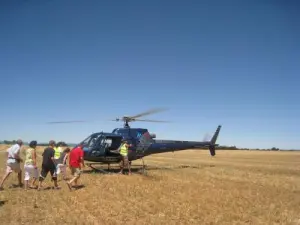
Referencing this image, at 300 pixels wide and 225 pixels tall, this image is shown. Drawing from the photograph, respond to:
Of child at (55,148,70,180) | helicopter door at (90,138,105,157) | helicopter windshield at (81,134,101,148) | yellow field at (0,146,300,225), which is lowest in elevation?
yellow field at (0,146,300,225)

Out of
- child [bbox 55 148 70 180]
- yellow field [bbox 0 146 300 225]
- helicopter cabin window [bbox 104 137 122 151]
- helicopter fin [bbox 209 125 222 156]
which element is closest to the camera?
yellow field [bbox 0 146 300 225]

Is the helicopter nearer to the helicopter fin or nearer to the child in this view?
the child

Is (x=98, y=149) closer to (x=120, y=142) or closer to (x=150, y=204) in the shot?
(x=120, y=142)

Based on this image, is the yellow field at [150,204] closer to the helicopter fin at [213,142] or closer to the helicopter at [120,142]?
the helicopter at [120,142]

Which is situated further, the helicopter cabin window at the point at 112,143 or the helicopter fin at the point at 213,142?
the helicopter fin at the point at 213,142

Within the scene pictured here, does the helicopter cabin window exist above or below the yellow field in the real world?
above

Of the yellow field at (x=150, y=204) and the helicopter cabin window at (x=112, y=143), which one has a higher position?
the helicopter cabin window at (x=112, y=143)

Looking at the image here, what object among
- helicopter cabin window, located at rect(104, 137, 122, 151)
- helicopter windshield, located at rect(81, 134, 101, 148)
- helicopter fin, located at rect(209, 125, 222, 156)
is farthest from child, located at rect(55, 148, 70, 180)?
helicopter fin, located at rect(209, 125, 222, 156)

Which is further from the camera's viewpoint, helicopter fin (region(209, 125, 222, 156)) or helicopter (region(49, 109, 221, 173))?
helicopter fin (region(209, 125, 222, 156))

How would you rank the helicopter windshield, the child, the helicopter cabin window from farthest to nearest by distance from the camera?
the helicopter cabin window → the helicopter windshield → the child

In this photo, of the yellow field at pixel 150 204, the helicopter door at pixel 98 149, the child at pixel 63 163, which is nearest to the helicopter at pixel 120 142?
the helicopter door at pixel 98 149

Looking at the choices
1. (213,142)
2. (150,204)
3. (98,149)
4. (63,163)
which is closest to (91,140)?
(98,149)

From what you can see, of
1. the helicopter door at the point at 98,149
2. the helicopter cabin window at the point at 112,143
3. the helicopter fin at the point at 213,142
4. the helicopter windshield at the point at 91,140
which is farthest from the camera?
the helicopter fin at the point at 213,142

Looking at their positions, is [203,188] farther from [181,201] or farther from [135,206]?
[135,206]
